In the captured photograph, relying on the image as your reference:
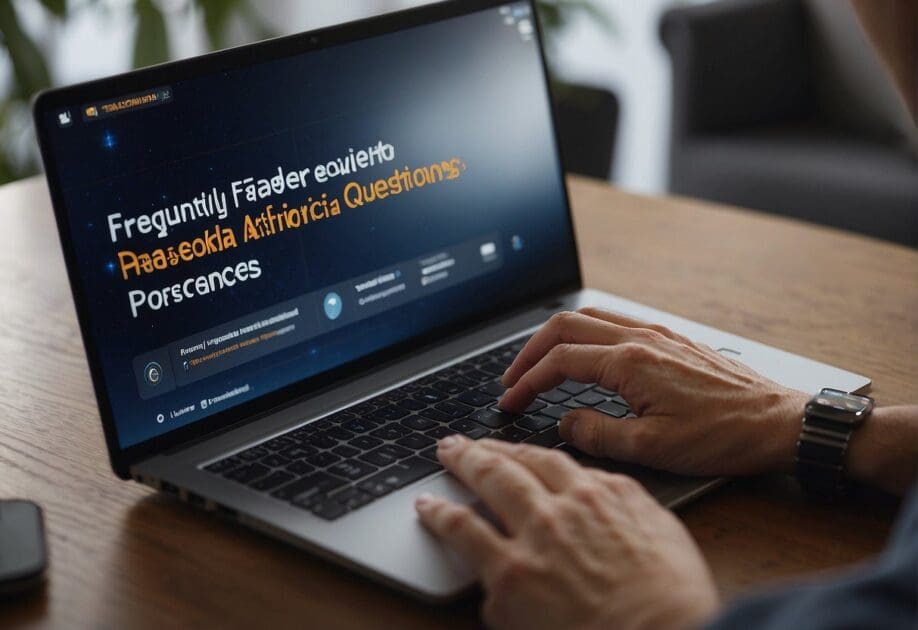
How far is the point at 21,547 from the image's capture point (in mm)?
796

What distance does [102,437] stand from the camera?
3.30 feet

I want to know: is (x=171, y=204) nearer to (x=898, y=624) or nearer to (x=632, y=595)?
(x=632, y=595)

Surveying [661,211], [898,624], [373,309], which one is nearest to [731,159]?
[661,211]

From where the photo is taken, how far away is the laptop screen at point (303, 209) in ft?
2.99

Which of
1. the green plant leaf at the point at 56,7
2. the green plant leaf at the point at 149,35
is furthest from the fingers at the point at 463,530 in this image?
the green plant leaf at the point at 56,7

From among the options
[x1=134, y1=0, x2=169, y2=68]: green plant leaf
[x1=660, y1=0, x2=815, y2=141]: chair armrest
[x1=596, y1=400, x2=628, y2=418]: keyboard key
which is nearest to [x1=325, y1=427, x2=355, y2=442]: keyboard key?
[x1=596, y1=400, x2=628, y2=418]: keyboard key

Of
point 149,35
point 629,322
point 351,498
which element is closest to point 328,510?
point 351,498

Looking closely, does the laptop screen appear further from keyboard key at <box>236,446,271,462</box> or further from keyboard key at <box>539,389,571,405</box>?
→ keyboard key at <box>539,389,571,405</box>

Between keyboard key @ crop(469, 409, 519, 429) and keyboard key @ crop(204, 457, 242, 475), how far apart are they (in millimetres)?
204

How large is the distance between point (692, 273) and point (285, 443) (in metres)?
0.65

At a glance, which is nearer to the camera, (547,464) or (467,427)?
(547,464)

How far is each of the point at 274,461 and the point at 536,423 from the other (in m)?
0.22

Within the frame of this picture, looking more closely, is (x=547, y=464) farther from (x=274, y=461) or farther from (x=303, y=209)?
(x=303, y=209)

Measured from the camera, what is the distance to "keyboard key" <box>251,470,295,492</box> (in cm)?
86
